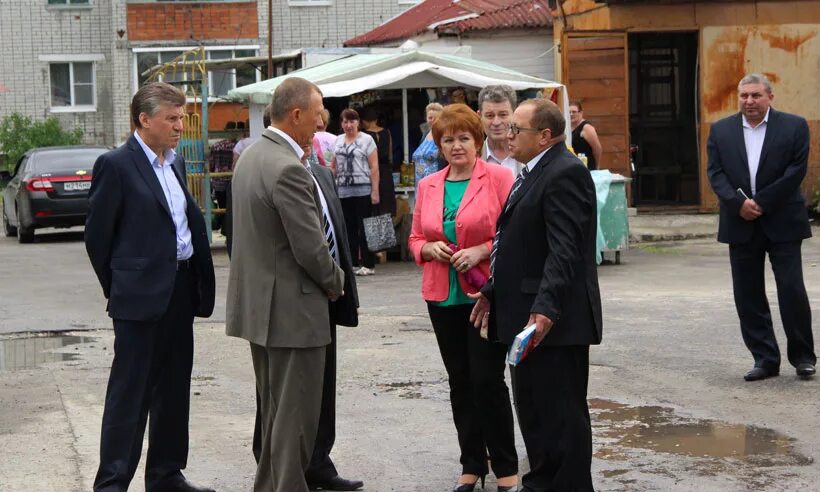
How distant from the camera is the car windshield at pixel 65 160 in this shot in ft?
72.9

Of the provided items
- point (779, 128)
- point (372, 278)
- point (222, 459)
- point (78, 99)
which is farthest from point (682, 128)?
point (78, 99)

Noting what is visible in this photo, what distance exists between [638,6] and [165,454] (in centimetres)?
1519

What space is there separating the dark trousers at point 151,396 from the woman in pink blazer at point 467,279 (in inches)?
45.7

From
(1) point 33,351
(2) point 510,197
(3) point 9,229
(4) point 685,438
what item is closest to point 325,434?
(2) point 510,197

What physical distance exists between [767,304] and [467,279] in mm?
3339

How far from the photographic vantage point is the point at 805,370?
8.99m

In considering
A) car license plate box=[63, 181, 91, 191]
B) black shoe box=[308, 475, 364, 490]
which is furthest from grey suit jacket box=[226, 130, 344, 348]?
car license plate box=[63, 181, 91, 191]

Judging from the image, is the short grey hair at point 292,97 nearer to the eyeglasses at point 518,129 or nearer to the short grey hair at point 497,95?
the eyeglasses at point 518,129

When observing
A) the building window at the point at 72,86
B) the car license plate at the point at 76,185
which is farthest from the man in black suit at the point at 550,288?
the building window at the point at 72,86

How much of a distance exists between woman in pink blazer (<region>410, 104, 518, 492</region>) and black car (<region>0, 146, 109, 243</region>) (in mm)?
15385

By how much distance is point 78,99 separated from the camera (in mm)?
37812

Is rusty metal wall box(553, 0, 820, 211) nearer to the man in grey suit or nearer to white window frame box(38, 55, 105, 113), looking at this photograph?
the man in grey suit

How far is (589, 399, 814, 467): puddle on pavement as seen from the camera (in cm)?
712

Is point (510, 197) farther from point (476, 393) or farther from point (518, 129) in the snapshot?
point (476, 393)
